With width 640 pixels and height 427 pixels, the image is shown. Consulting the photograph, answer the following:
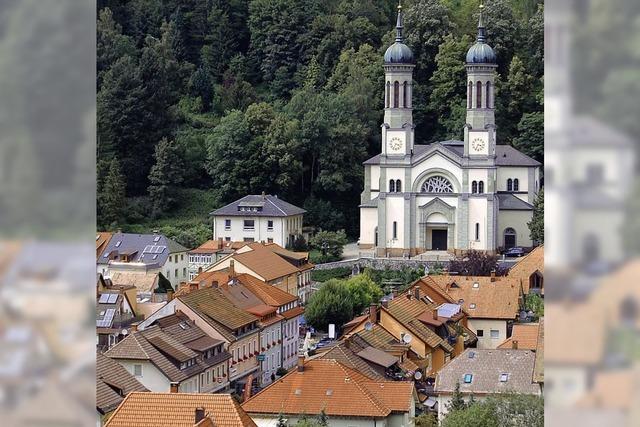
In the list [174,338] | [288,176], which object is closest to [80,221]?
[174,338]

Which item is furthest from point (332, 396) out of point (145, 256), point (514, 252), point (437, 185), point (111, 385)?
point (437, 185)

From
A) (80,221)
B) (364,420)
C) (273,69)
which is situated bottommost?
(364,420)

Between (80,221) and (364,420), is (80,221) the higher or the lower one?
the higher one

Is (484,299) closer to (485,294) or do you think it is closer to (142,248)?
(485,294)

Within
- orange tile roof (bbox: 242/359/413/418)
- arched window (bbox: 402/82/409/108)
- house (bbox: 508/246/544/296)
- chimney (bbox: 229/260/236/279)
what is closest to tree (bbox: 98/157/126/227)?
arched window (bbox: 402/82/409/108)

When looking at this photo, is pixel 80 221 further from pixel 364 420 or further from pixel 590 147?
pixel 364 420

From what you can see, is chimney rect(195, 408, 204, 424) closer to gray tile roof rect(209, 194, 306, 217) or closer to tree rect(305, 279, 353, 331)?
tree rect(305, 279, 353, 331)

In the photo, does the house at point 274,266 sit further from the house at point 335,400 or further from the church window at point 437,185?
the house at point 335,400
